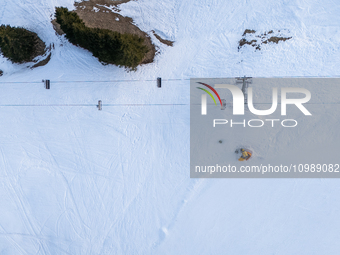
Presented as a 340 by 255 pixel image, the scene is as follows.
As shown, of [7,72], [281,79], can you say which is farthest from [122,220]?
[281,79]

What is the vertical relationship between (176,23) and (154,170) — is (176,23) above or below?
above

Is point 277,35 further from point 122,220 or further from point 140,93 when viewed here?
point 122,220

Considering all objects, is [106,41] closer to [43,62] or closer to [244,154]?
[43,62]

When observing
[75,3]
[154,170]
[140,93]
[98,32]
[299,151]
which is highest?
[75,3]

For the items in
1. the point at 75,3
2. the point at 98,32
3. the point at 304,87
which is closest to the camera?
the point at 98,32

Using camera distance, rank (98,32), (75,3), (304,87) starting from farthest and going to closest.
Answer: (75,3), (304,87), (98,32)

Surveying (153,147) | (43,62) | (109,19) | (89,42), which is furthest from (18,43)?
(153,147)
